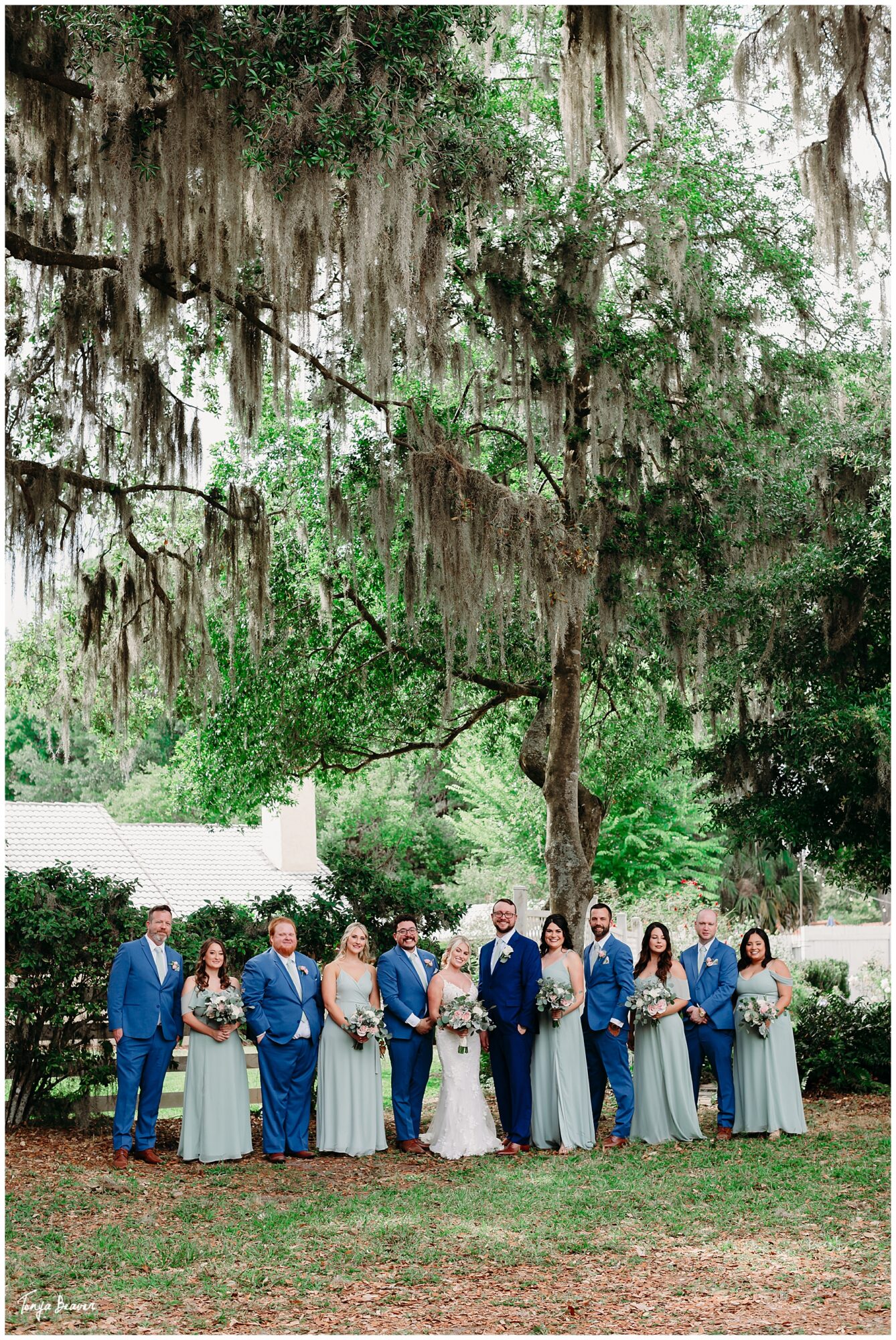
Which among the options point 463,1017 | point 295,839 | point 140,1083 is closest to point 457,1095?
point 463,1017

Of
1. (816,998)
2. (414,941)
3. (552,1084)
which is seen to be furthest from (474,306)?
(816,998)

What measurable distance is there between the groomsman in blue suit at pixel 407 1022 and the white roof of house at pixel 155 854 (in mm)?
8303

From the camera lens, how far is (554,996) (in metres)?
8.59

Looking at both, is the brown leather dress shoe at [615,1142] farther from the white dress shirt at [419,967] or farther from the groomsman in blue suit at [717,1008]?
the white dress shirt at [419,967]

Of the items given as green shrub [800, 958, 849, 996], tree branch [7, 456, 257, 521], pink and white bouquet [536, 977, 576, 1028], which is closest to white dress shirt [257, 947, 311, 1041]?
pink and white bouquet [536, 977, 576, 1028]

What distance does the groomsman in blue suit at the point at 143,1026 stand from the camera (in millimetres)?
8211

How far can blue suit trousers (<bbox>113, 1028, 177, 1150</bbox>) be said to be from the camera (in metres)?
8.22

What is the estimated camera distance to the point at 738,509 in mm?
11539

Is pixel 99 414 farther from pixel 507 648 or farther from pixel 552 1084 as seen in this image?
pixel 552 1084

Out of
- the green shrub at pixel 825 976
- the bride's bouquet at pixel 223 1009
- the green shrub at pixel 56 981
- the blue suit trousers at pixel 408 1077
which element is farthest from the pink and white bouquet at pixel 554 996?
the green shrub at pixel 825 976

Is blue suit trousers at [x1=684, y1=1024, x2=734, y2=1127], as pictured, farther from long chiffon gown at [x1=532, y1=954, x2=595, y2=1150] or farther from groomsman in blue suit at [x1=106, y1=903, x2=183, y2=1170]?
groomsman in blue suit at [x1=106, y1=903, x2=183, y2=1170]

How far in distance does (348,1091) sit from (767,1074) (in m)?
3.15

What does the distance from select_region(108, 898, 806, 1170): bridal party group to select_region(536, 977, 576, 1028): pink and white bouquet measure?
0.5 inches

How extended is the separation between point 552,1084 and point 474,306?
6907 mm
